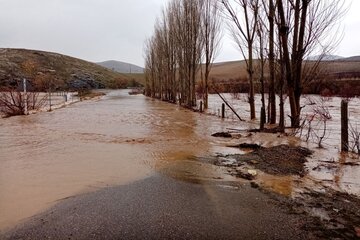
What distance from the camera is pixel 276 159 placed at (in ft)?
28.7

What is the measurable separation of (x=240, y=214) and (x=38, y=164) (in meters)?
5.41

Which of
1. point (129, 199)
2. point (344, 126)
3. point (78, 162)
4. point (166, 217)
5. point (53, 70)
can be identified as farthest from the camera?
point (53, 70)

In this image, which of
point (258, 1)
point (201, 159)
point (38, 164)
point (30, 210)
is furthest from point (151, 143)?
point (258, 1)

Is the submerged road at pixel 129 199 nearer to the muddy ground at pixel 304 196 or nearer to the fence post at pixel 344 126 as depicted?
the muddy ground at pixel 304 196

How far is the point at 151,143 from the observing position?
12.0m

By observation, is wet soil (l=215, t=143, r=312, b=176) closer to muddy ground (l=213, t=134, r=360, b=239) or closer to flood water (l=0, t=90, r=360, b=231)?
muddy ground (l=213, t=134, r=360, b=239)

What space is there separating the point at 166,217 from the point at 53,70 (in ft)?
395

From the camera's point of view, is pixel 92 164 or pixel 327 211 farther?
pixel 92 164

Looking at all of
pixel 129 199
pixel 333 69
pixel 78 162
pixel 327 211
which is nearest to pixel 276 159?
pixel 327 211

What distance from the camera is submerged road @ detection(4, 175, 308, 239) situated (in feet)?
15.2

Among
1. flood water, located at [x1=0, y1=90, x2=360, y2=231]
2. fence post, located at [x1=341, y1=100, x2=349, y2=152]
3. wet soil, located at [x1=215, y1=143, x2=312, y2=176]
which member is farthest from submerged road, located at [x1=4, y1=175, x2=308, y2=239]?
fence post, located at [x1=341, y1=100, x2=349, y2=152]

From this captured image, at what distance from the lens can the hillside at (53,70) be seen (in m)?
100

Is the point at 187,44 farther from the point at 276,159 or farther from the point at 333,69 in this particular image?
the point at 276,159

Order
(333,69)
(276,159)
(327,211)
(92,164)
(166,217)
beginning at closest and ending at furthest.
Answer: (166,217) → (327,211) → (92,164) → (276,159) → (333,69)
